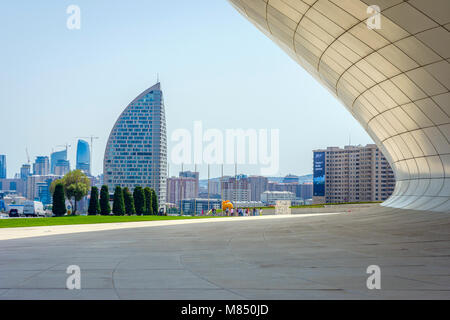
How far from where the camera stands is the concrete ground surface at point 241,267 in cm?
721

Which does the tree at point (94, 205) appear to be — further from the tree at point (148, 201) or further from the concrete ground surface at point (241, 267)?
the concrete ground surface at point (241, 267)

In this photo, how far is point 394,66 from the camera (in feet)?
65.2

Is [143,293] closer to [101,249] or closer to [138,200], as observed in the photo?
[101,249]

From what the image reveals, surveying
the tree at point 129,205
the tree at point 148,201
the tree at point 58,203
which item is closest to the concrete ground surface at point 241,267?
the tree at point 58,203

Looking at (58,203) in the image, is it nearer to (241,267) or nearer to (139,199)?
(139,199)

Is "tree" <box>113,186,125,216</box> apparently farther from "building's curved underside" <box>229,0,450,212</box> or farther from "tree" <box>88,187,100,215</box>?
"building's curved underside" <box>229,0,450,212</box>

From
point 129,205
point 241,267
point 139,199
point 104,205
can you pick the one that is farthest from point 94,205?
point 241,267

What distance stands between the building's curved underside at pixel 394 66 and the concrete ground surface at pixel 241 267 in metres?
6.45

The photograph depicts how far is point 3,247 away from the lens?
14.6 metres

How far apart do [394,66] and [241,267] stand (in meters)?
14.0

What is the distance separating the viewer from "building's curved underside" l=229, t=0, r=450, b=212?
54.4 feet

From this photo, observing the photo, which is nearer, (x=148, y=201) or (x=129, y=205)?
(x=129, y=205)

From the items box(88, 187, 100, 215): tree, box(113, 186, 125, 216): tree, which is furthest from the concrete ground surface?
box(113, 186, 125, 216): tree

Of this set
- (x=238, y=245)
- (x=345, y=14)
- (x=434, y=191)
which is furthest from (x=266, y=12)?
(x=238, y=245)
